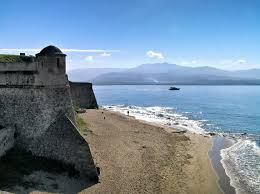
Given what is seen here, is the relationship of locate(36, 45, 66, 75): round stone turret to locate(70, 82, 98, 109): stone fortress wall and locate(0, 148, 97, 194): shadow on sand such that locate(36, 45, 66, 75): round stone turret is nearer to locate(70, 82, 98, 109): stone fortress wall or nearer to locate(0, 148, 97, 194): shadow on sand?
locate(0, 148, 97, 194): shadow on sand

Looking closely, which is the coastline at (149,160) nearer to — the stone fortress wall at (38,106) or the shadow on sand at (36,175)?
the shadow on sand at (36,175)

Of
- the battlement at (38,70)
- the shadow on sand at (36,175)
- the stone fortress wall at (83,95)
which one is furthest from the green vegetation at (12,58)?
the stone fortress wall at (83,95)

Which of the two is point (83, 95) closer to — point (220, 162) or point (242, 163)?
point (220, 162)

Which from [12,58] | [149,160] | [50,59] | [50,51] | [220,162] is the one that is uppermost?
[50,51]

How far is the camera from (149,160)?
1419 inches

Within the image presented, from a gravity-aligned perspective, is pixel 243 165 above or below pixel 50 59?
below

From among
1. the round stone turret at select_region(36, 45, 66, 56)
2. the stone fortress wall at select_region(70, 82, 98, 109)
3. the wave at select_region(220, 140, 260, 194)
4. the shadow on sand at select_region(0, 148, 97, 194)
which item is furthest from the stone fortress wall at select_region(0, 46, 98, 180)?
the stone fortress wall at select_region(70, 82, 98, 109)

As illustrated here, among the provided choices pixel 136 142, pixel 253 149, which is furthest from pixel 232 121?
pixel 136 142

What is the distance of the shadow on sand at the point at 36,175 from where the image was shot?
25719 mm

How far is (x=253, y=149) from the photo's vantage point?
45.9 m

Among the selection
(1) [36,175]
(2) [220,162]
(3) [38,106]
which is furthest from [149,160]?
(3) [38,106]

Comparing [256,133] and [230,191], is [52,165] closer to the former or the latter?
[230,191]

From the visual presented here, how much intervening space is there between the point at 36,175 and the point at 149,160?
13004 millimetres

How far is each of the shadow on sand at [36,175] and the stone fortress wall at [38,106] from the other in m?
0.72
